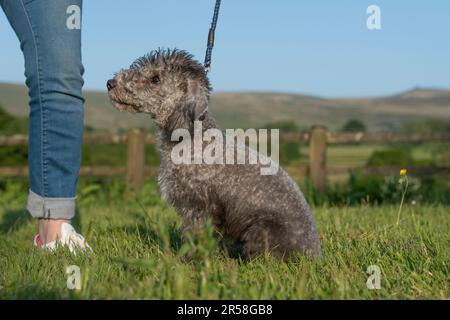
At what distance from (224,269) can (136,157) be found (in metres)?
10.2

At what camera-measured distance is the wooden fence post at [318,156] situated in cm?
1336

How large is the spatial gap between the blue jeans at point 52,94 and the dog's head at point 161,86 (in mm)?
372

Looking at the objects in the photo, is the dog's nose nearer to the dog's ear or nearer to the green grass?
the dog's ear

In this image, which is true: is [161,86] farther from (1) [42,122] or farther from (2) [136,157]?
(2) [136,157]

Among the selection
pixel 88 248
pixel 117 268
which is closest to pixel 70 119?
pixel 88 248

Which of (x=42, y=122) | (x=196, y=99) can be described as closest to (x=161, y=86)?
(x=196, y=99)

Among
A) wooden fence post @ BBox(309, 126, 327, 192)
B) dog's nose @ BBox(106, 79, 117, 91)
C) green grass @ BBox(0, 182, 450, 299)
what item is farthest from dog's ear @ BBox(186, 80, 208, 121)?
wooden fence post @ BBox(309, 126, 327, 192)

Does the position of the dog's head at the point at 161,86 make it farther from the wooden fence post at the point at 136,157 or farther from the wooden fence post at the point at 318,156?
the wooden fence post at the point at 318,156

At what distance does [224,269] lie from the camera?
3.48 metres

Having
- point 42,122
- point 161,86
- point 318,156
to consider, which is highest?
point 161,86

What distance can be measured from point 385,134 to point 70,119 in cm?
1074

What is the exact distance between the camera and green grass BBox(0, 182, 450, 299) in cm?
280

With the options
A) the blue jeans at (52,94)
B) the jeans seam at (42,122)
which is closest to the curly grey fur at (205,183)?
the blue jeans at (52,94)
